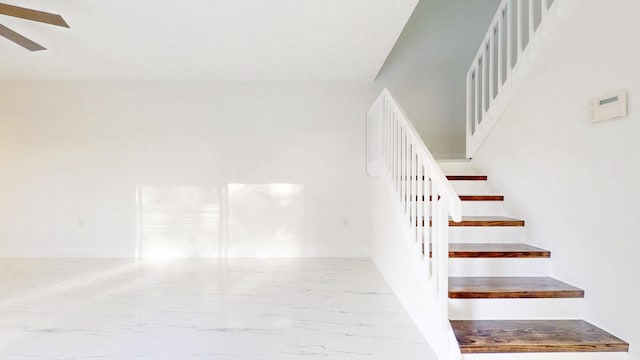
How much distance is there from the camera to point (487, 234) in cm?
263

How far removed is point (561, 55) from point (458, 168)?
4.84 feet

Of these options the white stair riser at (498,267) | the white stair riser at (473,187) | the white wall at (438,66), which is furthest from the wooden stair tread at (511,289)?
the white wall at (438,66)

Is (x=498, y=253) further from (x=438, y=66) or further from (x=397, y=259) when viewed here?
(x=438, y=66)

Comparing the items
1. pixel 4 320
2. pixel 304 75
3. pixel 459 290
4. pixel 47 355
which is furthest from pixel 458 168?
pixel 4 320

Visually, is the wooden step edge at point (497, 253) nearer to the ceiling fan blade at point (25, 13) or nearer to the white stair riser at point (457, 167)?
the white stair riser at point (457, 167)

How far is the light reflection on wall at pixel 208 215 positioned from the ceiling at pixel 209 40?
4.83 ft

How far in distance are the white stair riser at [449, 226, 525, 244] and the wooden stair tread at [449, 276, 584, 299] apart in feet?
1.48

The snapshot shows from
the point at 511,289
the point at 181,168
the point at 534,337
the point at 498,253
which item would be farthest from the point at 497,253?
the point at 181,168

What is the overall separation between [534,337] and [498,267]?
58cm

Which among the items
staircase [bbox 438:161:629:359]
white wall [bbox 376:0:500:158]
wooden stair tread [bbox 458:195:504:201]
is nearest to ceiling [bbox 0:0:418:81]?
white wall [bbox 376:0:500:158]

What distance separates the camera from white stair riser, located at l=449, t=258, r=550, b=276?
7.62ft

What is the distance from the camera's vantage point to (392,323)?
2.42 metres

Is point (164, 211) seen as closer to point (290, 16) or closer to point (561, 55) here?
point (290, 16)

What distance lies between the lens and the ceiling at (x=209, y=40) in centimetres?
260
